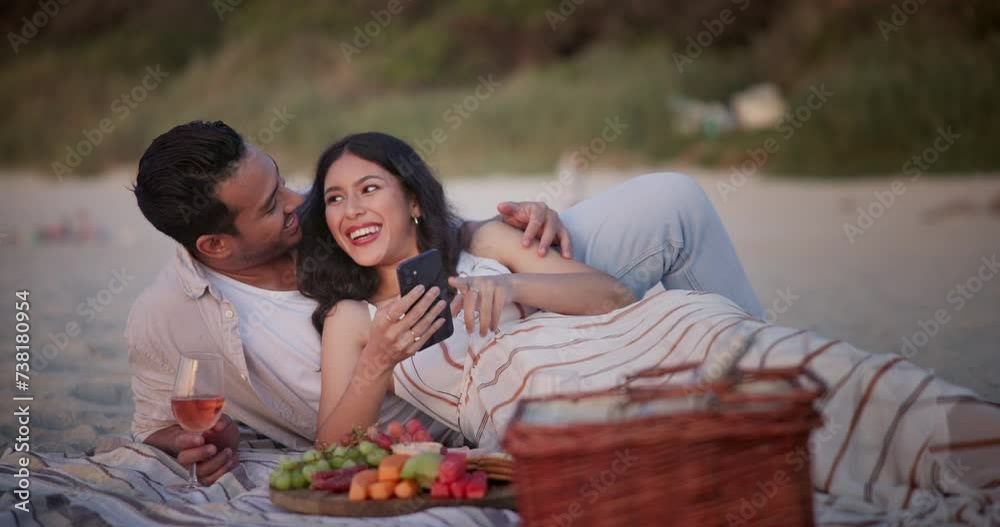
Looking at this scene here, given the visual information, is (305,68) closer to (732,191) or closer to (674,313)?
(732,191)

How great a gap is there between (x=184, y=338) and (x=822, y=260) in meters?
6.01

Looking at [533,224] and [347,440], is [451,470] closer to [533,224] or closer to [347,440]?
[347,440]

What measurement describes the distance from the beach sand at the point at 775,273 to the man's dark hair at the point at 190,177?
106 centimetres

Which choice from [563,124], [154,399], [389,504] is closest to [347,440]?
[389,504]

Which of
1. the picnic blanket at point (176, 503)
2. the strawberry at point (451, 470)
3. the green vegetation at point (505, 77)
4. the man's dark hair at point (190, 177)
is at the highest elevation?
the green vegetation at point (505, 77)

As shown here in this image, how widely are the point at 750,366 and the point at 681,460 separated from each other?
0.77 metres

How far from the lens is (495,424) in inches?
142

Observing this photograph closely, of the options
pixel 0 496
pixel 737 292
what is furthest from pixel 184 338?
pixel 737 292

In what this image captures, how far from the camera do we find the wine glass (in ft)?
10.9

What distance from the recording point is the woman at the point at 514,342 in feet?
9.55

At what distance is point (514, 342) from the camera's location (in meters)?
3.69

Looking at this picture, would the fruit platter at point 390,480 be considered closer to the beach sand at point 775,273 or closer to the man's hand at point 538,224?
the man's hand at point 538,224

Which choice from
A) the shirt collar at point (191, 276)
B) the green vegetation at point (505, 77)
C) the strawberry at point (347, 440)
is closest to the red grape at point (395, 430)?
the strawberry at point (347, 440)

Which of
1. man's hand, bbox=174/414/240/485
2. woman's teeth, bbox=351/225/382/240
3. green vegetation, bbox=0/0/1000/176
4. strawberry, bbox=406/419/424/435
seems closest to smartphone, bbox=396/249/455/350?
strawberry, bbox=406/419/424/435
